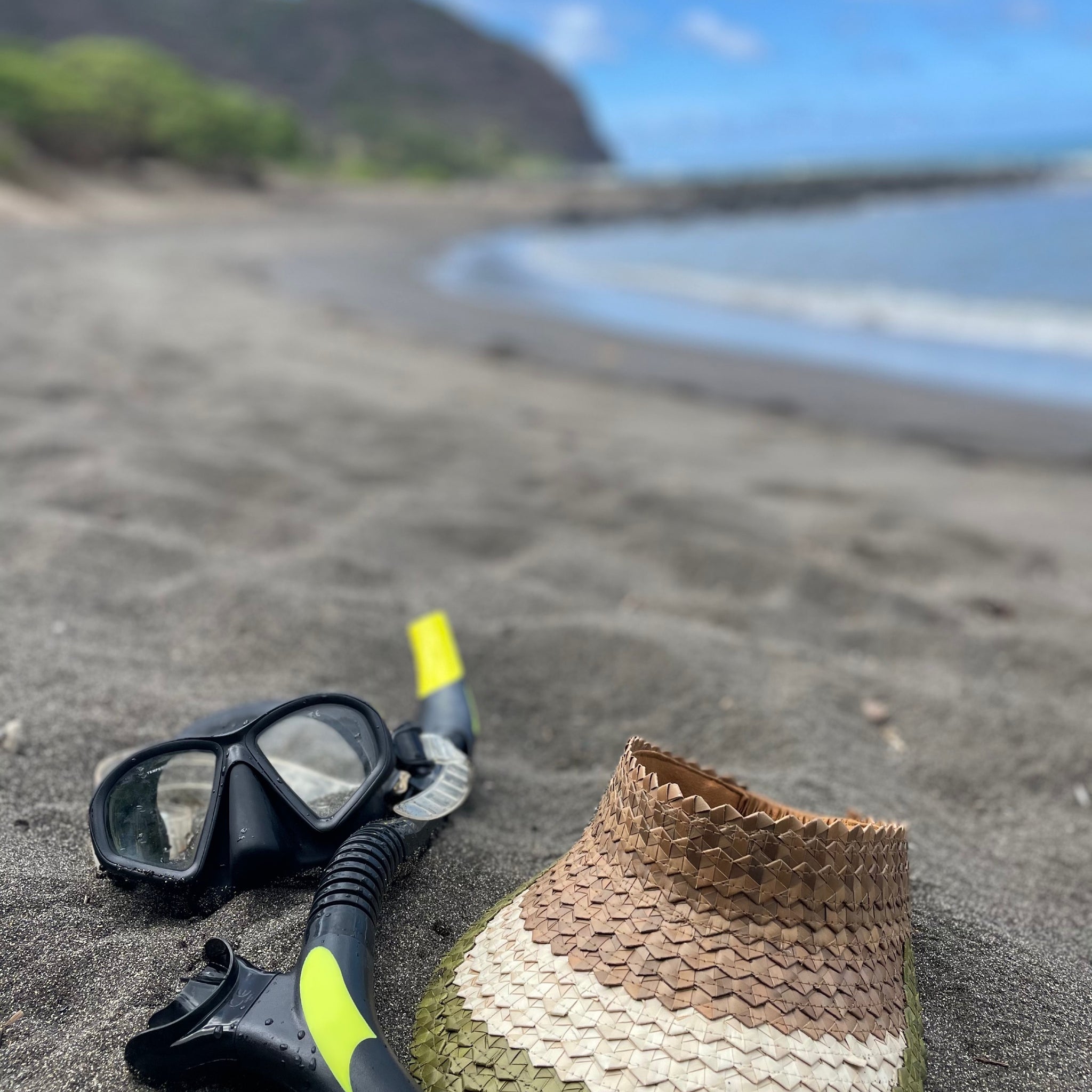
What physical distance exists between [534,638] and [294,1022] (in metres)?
1.70

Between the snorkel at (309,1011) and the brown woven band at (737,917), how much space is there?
240mm

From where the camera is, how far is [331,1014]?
3.79 feet

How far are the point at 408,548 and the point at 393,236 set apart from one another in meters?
23.2

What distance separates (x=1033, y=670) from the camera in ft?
9.35

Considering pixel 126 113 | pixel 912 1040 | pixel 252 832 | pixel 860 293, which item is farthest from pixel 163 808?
pixel 126 113

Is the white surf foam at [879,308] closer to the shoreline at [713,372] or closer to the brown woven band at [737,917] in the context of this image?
the shoreline at [713,372]

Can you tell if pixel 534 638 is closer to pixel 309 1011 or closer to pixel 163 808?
pixel 163 808

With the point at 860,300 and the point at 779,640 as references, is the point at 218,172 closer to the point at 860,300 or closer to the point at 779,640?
the point at 860,300

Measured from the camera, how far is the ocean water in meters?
Result: 8.82

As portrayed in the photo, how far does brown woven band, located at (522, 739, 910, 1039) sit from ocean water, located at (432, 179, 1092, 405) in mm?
6716

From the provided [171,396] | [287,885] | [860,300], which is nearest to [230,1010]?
[287,885]

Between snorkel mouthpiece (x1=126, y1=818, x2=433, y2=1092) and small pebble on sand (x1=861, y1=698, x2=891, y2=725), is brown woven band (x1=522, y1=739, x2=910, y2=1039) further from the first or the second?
small pebble on sand (x1=861, y1=698, x2=891, y2=725)

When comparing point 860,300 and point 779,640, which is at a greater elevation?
point 860,300

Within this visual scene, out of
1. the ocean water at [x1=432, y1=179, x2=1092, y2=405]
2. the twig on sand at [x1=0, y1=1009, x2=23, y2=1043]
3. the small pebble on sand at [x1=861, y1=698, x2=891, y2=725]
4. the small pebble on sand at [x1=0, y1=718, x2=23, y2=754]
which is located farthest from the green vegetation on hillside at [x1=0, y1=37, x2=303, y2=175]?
the twig on sand at [x1=0, y1=1009, x2=23, y2=1043]
